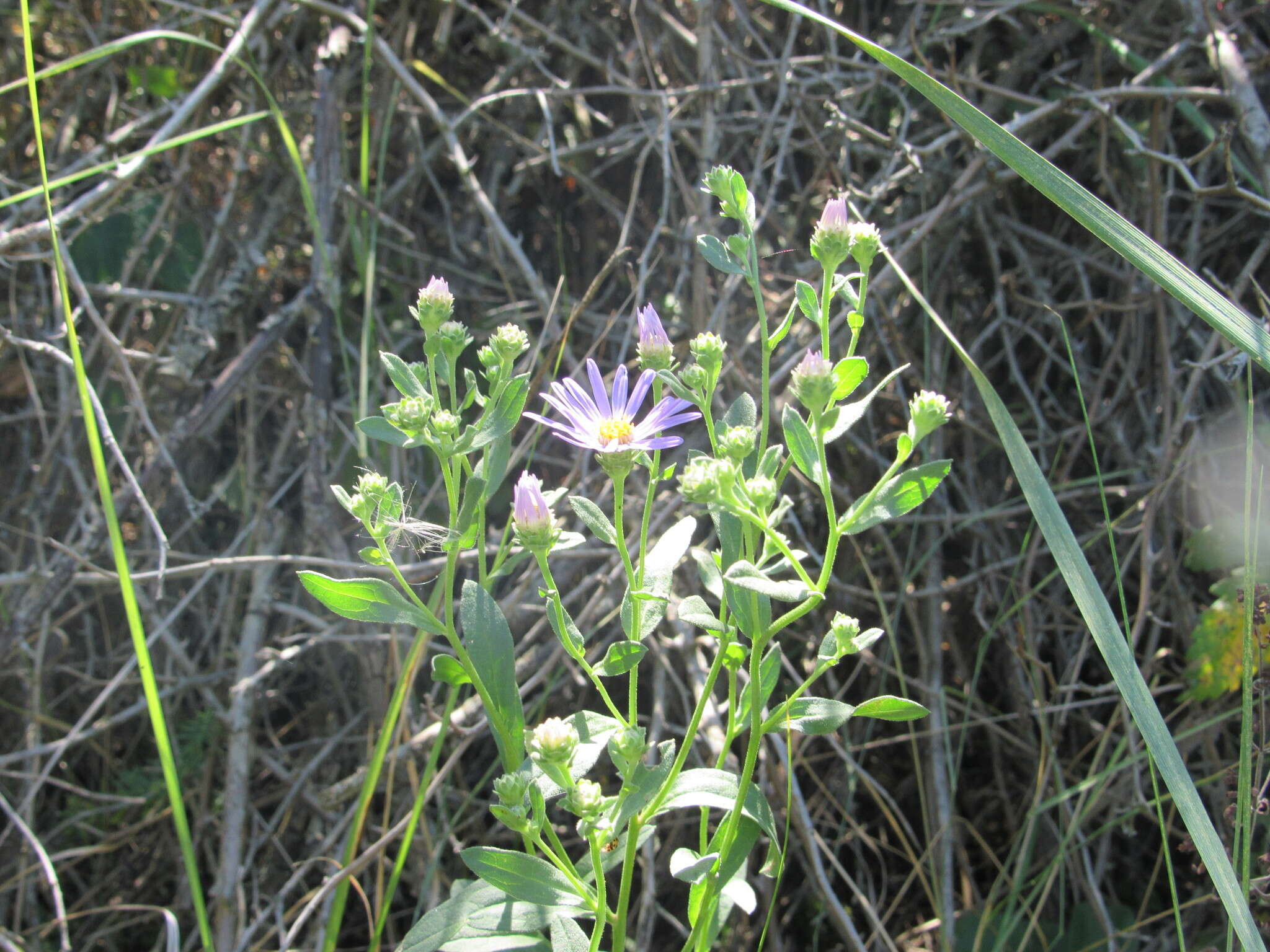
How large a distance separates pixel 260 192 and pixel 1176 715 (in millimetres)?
1983

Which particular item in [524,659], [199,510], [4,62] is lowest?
[524,659]

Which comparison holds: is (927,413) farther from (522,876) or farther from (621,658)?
(522,876)

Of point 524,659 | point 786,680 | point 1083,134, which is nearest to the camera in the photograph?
point 524,659

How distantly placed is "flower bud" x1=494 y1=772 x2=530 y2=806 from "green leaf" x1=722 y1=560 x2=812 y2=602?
25cm

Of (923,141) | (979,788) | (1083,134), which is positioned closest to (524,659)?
(979,788)

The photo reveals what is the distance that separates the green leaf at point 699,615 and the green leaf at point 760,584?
0.21ft

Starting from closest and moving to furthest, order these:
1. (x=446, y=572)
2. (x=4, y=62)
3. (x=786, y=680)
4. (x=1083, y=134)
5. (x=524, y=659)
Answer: (x=446, y=572) → (x=524, y=659) → (x=786, y=680) → (x=1083, y=134) → (x=4, y=62)

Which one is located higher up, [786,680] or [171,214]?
[171,214]

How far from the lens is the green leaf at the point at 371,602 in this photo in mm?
927

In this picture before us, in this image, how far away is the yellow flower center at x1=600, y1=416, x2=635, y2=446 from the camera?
3.30ft

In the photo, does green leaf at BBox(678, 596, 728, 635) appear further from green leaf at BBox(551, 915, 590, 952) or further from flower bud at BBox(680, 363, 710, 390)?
green leaf at BBox(551, 915, 590, 952)

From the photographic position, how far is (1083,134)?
193cm

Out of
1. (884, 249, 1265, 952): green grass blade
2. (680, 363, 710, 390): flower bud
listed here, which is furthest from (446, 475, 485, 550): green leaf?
(884, 249, 1265, 952): green grass blade

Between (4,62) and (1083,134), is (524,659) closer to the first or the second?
(1083,134)
